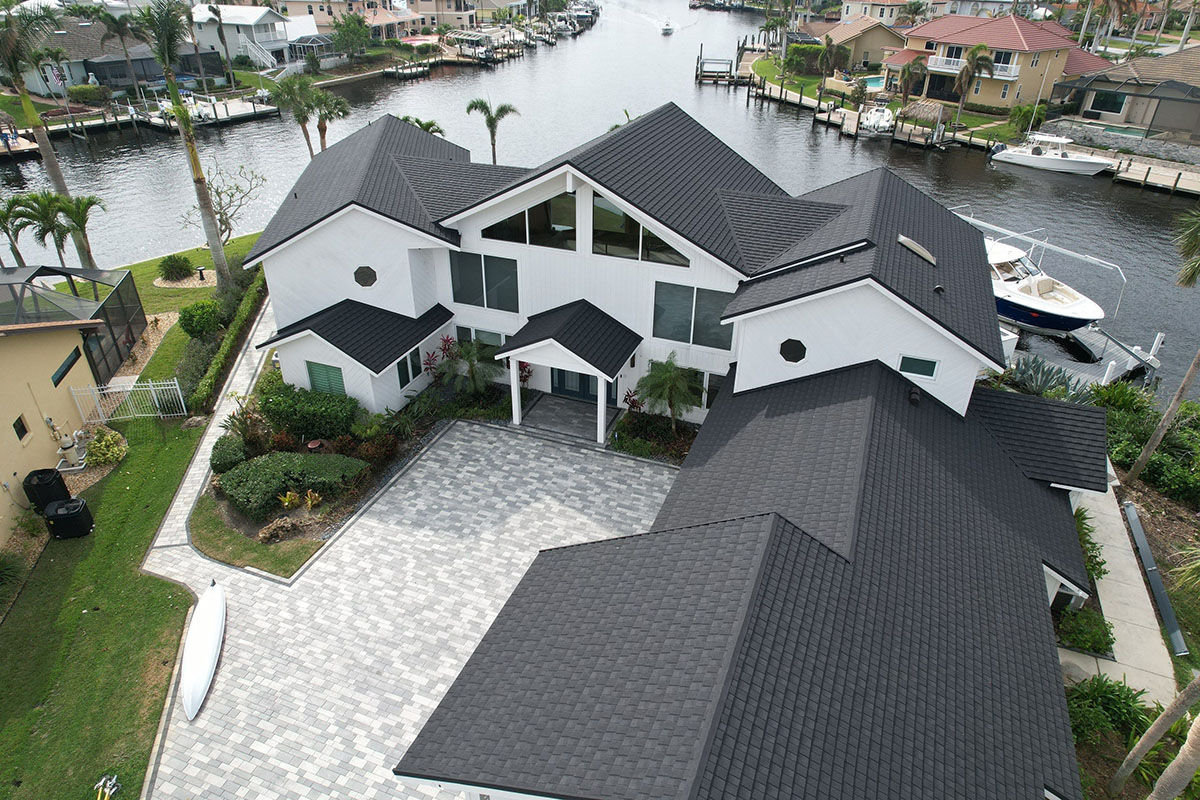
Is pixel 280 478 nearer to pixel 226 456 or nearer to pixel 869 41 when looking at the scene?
pixel 226 456

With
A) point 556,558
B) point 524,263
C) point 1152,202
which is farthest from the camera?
point 1152,202

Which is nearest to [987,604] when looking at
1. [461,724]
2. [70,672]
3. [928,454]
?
[928,454]

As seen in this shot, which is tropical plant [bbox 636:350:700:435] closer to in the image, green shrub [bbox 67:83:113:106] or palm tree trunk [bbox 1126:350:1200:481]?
palm tree trunk [bbox 1126:350:1200:481]

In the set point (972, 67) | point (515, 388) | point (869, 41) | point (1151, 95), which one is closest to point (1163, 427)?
point (515, 388)

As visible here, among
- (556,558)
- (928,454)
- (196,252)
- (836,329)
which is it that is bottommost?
(196,252)

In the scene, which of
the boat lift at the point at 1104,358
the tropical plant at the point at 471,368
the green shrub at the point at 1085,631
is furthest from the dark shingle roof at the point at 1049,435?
the tropical plant at the point at 471,368

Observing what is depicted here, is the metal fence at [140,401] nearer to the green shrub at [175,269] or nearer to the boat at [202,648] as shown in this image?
the boat at [202,648]

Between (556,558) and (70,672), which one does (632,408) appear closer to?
(556,558)
